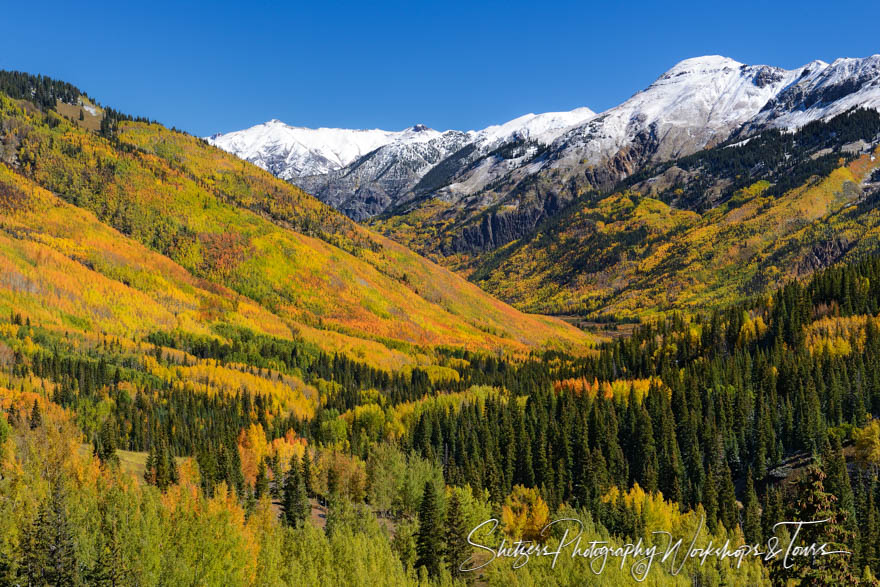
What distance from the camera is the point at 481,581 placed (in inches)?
3216

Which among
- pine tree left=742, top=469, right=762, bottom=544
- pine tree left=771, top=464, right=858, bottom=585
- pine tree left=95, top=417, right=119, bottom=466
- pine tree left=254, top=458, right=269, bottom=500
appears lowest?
pine tree left=742, top=469, right=762, bottom=544

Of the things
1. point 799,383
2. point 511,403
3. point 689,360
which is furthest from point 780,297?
point 511,403

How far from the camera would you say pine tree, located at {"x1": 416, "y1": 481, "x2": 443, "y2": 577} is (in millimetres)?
81625

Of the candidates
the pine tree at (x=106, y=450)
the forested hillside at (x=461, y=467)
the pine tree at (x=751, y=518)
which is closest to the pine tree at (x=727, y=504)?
the forested hillside at (x=461, y=467)

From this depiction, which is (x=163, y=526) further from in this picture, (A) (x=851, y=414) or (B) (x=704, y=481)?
(A) (x=851, y=414)

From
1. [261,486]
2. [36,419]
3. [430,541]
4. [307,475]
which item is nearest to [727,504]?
[430,541]

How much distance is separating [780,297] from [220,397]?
510 ft

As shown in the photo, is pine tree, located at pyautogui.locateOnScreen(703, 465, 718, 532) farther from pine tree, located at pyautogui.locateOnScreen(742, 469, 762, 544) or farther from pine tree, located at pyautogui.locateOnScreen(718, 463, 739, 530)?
pine tree, located at pyautogui.locateOnScreen(742, 469, 762, 544)

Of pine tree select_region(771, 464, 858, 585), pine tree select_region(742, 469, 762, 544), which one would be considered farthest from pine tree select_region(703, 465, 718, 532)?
pine tree select_region(771, 464, 858, 585)

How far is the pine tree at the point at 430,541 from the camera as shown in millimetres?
81625

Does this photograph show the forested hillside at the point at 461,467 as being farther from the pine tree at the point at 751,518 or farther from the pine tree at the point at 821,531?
the pine tree at the point at 751,518

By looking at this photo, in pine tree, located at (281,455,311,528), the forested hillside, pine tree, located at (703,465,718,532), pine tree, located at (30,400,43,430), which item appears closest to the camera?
the forested hillside

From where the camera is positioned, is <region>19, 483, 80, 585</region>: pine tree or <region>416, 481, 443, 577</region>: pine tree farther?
<region>416, 481, 443, 577</region>: pine tree

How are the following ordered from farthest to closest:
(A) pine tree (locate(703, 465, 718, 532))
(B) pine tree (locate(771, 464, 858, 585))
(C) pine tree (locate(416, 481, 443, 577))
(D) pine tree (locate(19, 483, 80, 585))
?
(A) pine tree (locate(703, 465, 718, 532)) → (C) pine tree (locate(416, 481, 443, 577)) → (D) pine tree (locate(19, 483, 80, 585)) → (B) pine tree (locate(771, 464, 858, 585))
